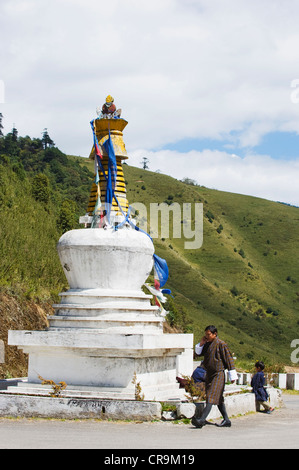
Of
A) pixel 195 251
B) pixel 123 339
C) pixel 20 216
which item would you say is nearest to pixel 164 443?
pixel 123 339

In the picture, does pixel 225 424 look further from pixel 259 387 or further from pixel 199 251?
pixel 199 251

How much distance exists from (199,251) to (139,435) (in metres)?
89.0

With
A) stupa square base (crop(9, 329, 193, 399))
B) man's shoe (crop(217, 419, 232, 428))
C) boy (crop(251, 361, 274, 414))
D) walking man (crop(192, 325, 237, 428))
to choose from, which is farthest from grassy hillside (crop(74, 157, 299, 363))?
walking man (crop(192, 325, 237, 428))

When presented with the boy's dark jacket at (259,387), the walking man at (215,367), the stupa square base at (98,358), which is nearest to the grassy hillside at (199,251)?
the stupa square base at (98,358)

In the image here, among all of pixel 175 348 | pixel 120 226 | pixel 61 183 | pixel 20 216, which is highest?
pixel 61 183

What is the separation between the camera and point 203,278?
284 ft

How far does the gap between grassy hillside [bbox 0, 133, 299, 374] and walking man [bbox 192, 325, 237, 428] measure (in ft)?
38.5

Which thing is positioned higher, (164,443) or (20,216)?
(20,216)

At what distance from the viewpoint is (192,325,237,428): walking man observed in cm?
1073

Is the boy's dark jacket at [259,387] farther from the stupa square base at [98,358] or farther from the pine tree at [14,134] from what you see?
the pine tree at [14,134]

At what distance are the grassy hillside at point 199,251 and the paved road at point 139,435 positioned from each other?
11.1 m
